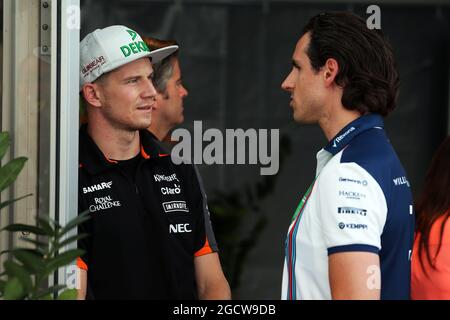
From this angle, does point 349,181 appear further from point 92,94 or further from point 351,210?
point 92,94

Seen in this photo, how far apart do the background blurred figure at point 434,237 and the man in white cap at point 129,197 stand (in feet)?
1.98

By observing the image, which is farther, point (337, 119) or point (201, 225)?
point (201, 225)

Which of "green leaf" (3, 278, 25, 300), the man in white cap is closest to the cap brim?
the man in white cap

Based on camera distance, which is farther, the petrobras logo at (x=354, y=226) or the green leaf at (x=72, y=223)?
the petrobras logo at (x=354, y=226)

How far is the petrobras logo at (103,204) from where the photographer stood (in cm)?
247

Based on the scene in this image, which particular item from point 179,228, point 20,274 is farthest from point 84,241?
point 20,274

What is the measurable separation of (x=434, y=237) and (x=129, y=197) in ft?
2.92

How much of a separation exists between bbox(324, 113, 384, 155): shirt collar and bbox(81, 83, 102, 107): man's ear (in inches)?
30.7

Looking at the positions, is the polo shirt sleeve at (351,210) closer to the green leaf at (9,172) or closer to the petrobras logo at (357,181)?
the petrobras logo at (357,181)

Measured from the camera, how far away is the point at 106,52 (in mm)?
2521

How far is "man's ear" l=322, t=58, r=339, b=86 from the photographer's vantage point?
83.0 inches

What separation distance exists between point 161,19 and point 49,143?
1.85 meters

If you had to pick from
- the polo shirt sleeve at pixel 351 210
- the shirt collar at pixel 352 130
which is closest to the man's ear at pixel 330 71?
the shirt collar at pixel 352 130

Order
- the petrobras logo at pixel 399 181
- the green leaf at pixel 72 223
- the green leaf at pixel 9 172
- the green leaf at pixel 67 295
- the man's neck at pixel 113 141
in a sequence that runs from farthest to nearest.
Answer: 1. the man's neck at pixel 113 141
2. the petrobras logo at pixel 399 181
3. the green leaf at pixel 9 172
4. the green leaf at pixel 67 295
5. the green leaf at pixel 72 223
